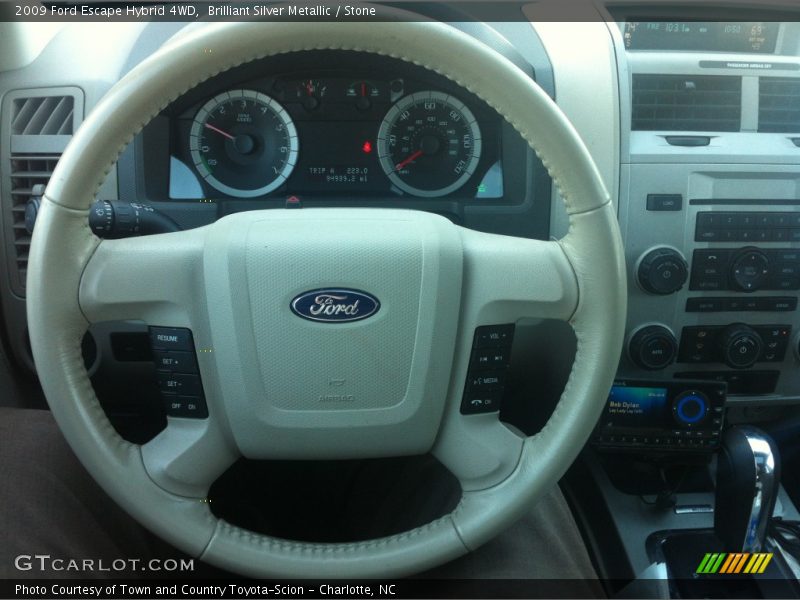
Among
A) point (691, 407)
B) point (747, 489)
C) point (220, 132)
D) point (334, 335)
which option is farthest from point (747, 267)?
point (220, 132)

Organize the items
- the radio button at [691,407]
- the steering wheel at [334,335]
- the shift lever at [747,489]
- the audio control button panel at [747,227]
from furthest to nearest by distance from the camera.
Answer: the audio control button panel at [747,227]
the radio button at [691,407]
the shift lever at [747,489]
the steering wheel at [334,335]

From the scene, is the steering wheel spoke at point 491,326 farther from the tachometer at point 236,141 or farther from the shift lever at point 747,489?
the tachometer at point 236,141

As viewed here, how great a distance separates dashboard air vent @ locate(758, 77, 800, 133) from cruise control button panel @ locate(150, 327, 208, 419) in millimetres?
1153

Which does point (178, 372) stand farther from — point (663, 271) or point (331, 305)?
point (663, 271)

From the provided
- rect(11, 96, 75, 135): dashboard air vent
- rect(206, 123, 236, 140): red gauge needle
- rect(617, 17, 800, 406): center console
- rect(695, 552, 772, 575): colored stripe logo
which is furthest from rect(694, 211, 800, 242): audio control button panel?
rect(11, 96, 75, 135): dashboard air vent

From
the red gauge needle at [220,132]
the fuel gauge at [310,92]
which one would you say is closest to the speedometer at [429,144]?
the fuel gauge at [310,92]

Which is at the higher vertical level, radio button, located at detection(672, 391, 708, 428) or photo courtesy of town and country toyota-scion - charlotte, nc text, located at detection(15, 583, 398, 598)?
radio button, located at detection(672, 391, 708, 428)

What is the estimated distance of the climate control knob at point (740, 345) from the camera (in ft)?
4.99

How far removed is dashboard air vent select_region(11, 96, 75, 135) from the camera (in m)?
1.42

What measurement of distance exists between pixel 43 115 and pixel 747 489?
1.31 m

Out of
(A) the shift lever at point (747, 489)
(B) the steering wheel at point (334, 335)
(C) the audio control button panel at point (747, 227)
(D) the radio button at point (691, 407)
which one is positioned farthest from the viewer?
(C) the audio control button panel at point (747, 227)

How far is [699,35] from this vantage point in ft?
5.16

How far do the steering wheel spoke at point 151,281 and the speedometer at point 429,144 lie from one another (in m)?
0.54

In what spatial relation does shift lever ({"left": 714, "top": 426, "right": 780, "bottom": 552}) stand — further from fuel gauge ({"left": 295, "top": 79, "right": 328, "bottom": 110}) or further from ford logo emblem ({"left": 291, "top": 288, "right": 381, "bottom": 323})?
fuel gauge ({"left": 295, "top": 79, "right": 328, "bottom": 110})
